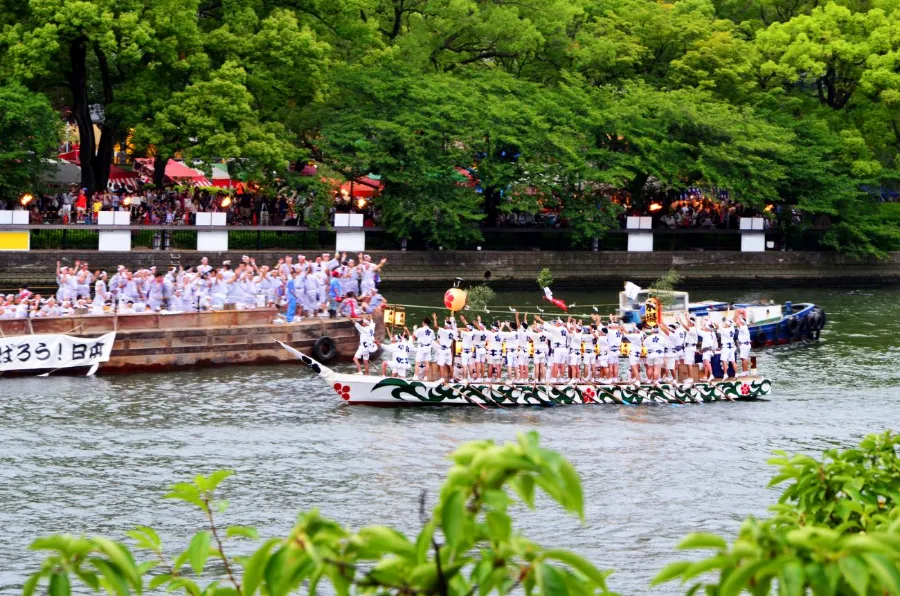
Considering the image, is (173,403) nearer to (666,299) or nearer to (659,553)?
(659,553)

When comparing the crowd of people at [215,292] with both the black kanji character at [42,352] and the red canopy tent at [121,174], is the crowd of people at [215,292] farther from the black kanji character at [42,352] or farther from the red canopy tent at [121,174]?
the red canopy tent at [121,174]

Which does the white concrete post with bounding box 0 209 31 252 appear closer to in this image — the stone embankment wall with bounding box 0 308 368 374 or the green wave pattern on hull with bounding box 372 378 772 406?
the stone embankment wall with bounding box 0 308 368 374

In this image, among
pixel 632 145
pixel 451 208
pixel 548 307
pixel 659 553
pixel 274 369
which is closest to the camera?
pixel 659 553

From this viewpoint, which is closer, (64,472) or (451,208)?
(64,472)

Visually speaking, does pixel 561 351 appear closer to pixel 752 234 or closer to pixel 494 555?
pixel 494 555

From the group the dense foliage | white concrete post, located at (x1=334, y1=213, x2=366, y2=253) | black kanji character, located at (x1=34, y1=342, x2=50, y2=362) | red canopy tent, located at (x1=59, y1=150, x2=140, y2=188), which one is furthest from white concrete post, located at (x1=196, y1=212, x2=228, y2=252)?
black kanji character, located at (x1=34, y1=342, x2=50, y2=362)

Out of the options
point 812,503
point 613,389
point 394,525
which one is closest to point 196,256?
point 613,389

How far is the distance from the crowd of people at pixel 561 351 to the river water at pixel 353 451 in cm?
130

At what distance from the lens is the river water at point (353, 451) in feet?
80.6

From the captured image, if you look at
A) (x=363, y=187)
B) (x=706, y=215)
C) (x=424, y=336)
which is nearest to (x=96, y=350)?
(x=424, y=336)

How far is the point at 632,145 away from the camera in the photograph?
63656 millimetres

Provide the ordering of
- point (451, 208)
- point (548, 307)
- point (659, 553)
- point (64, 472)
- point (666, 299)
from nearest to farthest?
point (659, 553)
point (64, 472)
point (666, 299)
point (548, 307)
point (451, 208)

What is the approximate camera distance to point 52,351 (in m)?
36.8

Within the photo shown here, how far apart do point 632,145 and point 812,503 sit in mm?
55439
